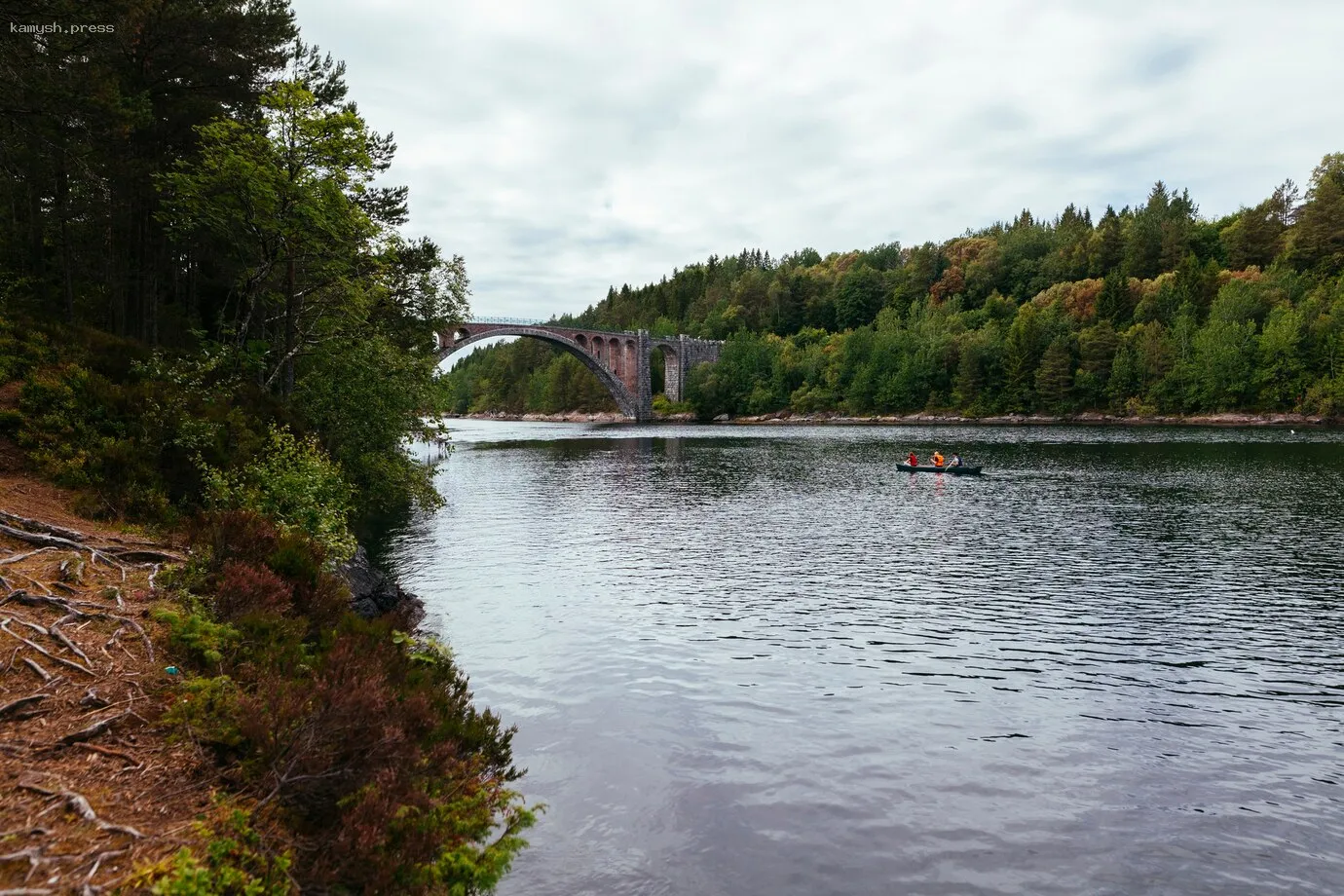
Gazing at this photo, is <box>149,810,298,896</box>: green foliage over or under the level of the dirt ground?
under

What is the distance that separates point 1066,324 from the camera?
111500 millimetres

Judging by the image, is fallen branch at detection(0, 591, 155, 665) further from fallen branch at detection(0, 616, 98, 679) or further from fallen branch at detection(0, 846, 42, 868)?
fallen branch at detection(0, 846, 42, 868)

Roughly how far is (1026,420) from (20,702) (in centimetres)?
11952

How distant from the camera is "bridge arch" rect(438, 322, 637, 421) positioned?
99.4 meters

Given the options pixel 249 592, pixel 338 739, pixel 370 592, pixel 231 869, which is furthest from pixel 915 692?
pixel 370 592

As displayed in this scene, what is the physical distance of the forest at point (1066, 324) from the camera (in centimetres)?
9069

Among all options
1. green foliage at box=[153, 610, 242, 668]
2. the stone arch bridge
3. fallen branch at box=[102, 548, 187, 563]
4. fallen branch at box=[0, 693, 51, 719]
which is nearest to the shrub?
green foliage at box=[153, 610, 242, 668]

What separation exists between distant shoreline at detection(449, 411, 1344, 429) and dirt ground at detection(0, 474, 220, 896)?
329ft

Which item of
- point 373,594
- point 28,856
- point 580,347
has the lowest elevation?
point 373,594

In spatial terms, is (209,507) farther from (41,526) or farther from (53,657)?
(53,657)

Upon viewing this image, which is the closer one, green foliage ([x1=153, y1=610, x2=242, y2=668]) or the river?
green foliage ([x1=153, y1=610, x2=242, y2=668])

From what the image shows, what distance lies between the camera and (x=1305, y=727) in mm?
10992

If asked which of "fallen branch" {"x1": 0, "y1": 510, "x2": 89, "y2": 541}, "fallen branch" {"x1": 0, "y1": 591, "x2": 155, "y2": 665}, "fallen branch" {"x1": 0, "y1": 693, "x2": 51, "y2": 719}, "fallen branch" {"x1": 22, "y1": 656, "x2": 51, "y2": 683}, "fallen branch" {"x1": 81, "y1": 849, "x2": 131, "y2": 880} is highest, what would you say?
"fallen branch" {"x1": 0, "y1": 510, "x2": 89, "y2": 541}

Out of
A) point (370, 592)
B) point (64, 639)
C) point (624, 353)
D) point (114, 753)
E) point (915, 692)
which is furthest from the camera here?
point (624, 353)
